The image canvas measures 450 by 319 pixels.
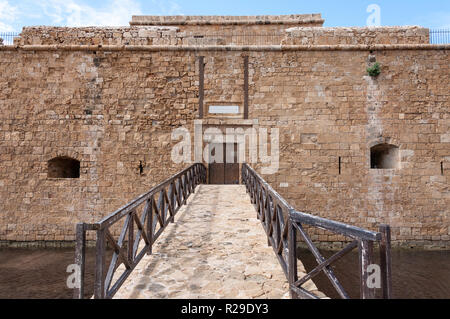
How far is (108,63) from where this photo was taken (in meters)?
7.82

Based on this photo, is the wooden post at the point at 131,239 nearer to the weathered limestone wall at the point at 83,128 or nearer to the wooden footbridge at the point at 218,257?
the wooden footbridge at the point at 218,257

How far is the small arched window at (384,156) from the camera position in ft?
25.0

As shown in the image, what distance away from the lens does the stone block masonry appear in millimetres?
7434

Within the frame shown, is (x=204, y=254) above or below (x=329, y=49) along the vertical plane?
below


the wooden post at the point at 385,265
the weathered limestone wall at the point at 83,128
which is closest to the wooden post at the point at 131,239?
the wooden post at the point at 385,265

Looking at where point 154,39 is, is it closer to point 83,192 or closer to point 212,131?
point 212,131

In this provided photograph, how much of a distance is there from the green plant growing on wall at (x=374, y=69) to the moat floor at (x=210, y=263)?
582 centimetres

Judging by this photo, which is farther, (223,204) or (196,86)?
(196,86)

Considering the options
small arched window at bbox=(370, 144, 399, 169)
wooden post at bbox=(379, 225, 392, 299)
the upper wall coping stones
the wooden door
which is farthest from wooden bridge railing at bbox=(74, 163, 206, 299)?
the upper wall coping stones

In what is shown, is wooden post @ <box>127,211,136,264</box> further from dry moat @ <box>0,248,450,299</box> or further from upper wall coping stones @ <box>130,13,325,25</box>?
upper wall coping stones @ <box>130,13,325,25</box>

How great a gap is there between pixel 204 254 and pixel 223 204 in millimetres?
2378

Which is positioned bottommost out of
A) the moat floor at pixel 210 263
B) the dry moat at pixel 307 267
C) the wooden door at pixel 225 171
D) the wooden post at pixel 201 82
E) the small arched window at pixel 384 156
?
the dry moat at pixel 307 267
